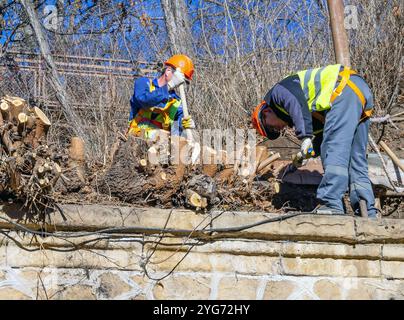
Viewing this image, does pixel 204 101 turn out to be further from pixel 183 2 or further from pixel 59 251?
pixel 59 251

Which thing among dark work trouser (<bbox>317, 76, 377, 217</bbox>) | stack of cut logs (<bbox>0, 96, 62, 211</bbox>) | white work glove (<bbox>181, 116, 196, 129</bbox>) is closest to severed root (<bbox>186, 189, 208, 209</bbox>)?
stack of cut logs (<bbox>0, 96, 62, 211</bbox>)

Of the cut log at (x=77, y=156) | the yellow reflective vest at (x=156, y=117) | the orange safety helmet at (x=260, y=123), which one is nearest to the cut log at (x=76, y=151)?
the cut log at (x=77, y=156)

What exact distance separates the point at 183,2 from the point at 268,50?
1.94m

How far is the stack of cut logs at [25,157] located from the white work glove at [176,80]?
179 cm

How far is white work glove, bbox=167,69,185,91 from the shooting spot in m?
6.89

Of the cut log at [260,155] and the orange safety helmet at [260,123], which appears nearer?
the orange safety helmet at [260,123]

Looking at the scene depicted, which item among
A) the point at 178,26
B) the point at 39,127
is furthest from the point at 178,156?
the point at 178,26

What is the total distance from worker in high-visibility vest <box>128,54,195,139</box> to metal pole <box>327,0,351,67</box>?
6.89ft

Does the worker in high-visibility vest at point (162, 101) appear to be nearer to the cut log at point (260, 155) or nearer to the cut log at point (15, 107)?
the cut log at point (260, 155)

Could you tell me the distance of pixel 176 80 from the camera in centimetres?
690

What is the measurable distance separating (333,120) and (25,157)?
242 centimetres

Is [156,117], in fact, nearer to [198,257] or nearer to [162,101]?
[162,101]

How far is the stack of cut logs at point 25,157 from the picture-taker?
4.93 metres

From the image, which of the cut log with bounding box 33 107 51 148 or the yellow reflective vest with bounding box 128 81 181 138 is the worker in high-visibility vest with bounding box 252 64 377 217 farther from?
the cut log with bounding box 33 107 51 148
